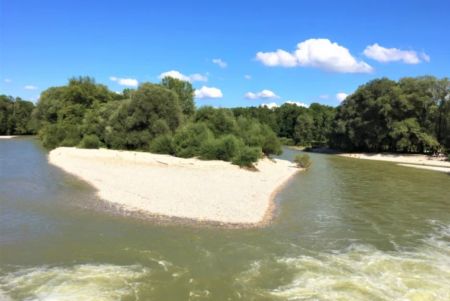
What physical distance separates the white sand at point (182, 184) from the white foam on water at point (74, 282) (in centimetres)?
778

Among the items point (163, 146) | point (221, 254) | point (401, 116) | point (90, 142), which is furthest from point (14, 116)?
point (221, 254)

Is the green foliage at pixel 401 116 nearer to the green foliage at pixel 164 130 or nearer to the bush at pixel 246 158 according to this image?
the green foliage at pixel 164 130

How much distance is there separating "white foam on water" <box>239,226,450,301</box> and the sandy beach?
44630mm

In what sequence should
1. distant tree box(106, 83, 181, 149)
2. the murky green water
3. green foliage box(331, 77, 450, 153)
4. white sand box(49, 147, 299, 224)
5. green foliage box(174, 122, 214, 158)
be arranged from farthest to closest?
green foliage box(331, 77, 450, 153) → distant tree box(106, 83, 181, 149) → green foliage box(174, 122, 214, 158) → white sand box(49, 147, 299, 224) → the murky green water

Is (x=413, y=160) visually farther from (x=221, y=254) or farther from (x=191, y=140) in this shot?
(x=221, y=254)

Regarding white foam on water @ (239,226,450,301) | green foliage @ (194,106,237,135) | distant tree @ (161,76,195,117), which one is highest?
distant tree @ (161,76,195,117)

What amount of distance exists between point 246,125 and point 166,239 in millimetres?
42306

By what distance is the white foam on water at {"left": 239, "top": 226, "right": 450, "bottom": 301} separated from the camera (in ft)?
42.2

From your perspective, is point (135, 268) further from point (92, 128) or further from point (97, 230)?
point (92, 128)

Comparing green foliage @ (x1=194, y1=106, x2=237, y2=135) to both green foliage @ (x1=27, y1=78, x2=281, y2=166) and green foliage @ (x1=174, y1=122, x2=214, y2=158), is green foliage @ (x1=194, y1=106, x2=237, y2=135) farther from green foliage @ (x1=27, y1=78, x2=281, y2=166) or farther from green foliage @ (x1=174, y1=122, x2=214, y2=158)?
green foliage @ (x1=174, y1=122, x2=214, y2=158)

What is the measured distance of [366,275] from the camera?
14391 mm

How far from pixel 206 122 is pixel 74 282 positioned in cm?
4420

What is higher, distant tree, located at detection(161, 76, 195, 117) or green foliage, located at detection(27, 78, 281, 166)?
distant tree, located at detection(161, 76, 195, 117)

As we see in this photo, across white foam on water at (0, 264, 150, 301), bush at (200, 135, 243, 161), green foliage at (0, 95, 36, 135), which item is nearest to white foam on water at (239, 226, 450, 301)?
white foam on water at (0, 264, 150, 301)
